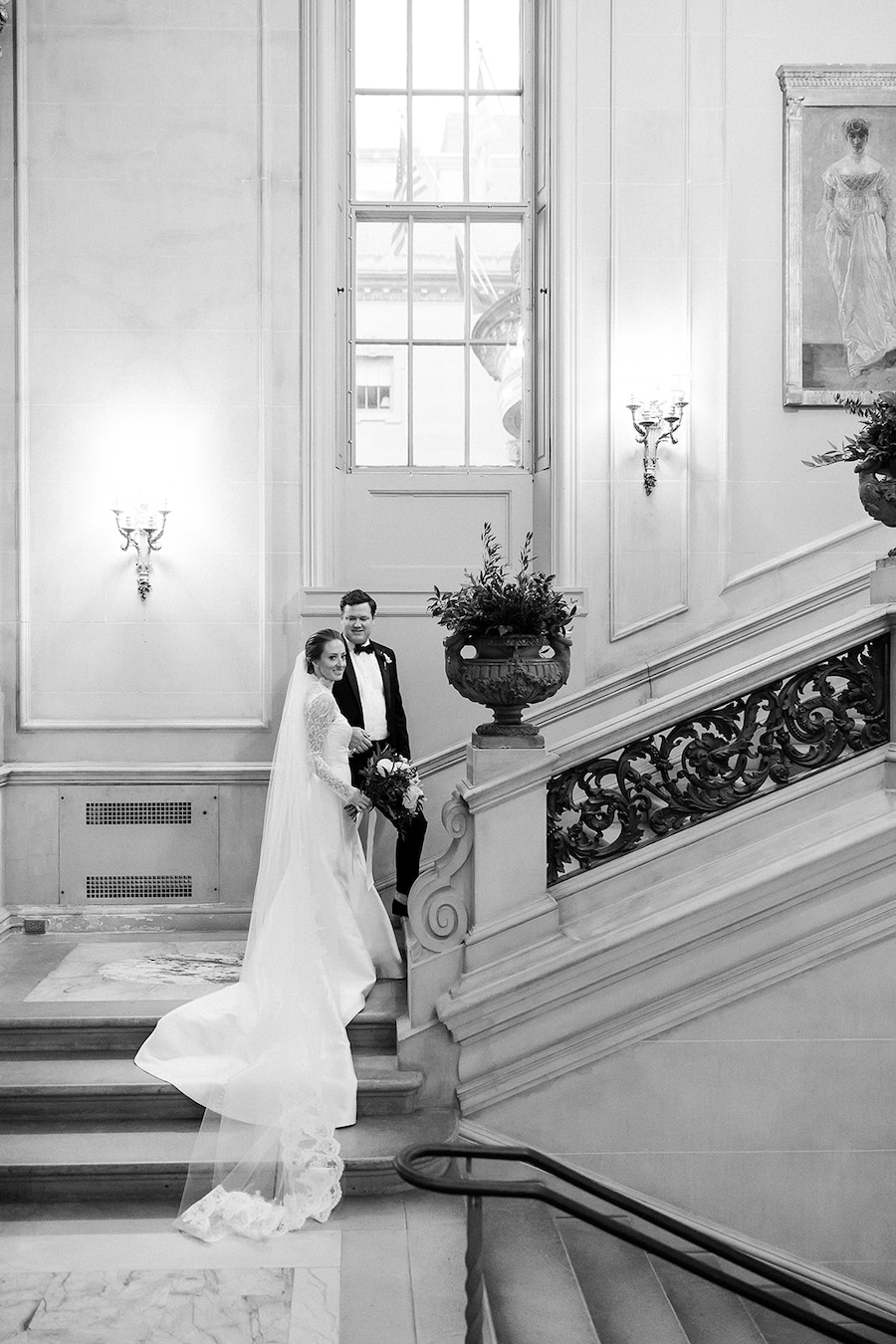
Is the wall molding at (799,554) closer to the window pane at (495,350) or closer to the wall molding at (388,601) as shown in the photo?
the wall molding at (388,601)

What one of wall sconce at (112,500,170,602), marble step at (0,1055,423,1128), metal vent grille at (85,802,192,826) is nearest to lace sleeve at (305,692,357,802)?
marble step at (0,1055,423,1128)

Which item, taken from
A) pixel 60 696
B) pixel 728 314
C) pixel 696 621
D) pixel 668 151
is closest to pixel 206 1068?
pixel 60 696

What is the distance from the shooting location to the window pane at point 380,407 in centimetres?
797

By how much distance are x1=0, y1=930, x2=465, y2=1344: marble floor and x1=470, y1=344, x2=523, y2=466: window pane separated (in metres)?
5.06

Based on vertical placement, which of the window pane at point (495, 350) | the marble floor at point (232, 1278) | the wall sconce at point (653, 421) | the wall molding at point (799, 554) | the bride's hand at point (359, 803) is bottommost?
the marble floor at point (232, 1278)

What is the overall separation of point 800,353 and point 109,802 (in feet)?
17.8

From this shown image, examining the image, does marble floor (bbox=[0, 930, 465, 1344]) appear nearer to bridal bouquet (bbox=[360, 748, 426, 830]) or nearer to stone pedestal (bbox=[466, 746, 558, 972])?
stone pedestal (bbox=[466, 746, 558, 972])

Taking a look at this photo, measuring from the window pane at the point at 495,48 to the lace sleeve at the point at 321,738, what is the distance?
4.93 metres

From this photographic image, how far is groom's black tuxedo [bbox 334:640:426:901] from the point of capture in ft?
20.5

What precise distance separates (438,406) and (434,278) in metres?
0.90

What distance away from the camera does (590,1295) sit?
13.5 feet

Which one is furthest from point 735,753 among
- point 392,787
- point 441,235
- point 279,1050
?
point 441,235

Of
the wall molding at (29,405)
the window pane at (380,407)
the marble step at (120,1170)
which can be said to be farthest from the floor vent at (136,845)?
the marble step at (120,1170)

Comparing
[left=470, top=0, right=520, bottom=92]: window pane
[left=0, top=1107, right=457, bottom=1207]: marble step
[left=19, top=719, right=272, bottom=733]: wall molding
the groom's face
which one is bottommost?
[left=0, top=1107, right=457, bottom=1207]: marble step
